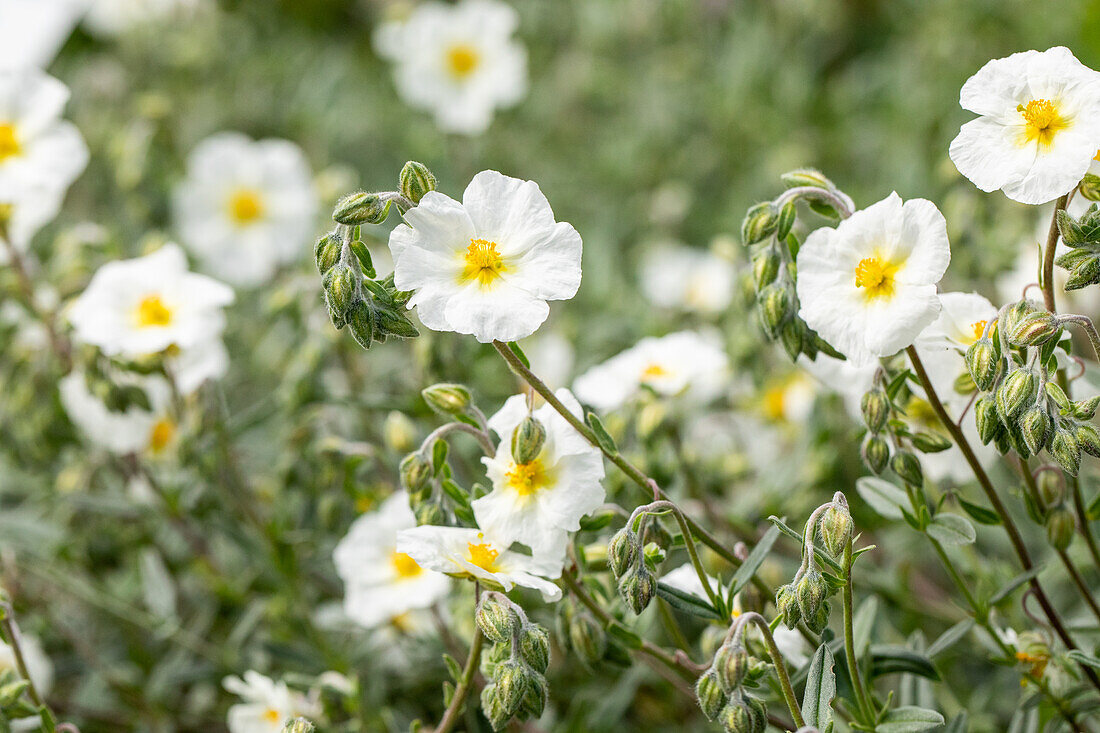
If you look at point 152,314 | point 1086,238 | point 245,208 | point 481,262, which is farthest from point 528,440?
point 245,208

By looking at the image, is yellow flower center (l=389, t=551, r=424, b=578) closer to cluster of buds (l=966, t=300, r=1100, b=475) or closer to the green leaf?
the green leaf

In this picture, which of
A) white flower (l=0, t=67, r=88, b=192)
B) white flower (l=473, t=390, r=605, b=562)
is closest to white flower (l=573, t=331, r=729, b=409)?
white flower (l=473, t=390, r=605, b=562)

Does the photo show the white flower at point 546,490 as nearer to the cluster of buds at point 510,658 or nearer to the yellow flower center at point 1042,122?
the cluster of buds at point 510,658

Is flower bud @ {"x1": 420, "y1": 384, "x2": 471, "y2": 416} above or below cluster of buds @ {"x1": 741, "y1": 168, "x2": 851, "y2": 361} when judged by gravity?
below

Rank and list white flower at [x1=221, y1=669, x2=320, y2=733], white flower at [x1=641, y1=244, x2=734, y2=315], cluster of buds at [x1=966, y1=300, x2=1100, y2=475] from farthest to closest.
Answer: white flower at [x1=641, y1=244, x2=734, y2=315], white flower at [x1=221, y1=669, x2=320, y2=733], cluster of buds at [x1=966, y1=300, x2=1100, y2=475]

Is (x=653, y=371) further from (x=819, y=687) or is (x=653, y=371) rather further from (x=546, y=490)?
(x=819, y=687)

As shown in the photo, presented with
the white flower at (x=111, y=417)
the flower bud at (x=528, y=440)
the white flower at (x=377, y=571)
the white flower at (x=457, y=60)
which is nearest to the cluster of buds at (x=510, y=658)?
the flower bud at (x=528, y=440)
